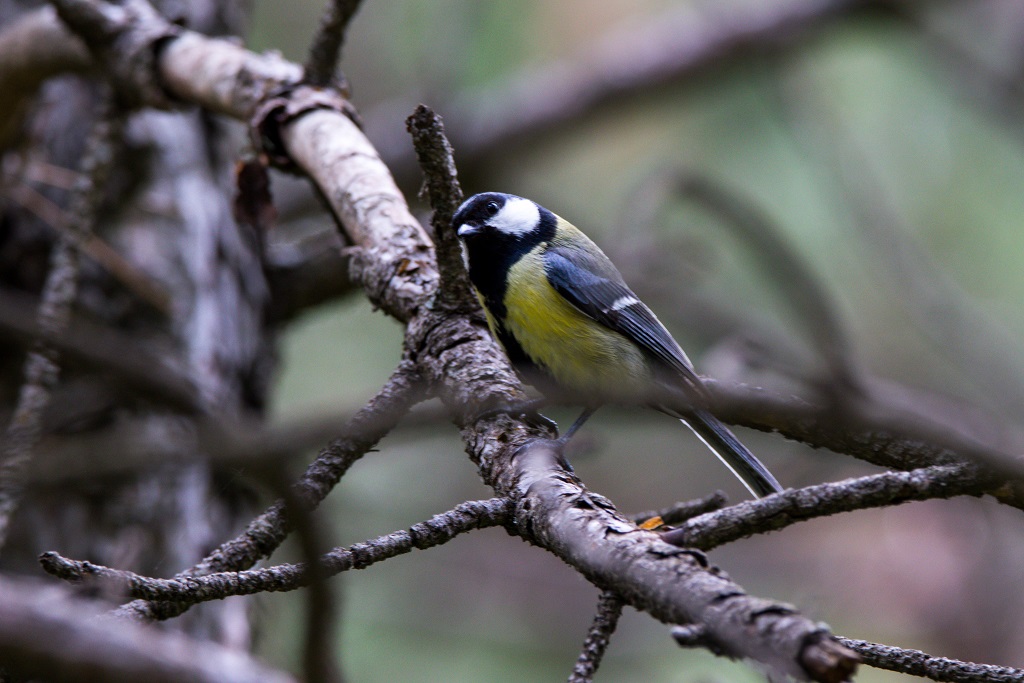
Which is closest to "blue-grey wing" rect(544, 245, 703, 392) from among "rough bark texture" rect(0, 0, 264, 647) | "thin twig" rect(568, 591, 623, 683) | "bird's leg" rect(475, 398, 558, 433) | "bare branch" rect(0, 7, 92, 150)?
"bird's leg" rect(475, 398, 558, 433)

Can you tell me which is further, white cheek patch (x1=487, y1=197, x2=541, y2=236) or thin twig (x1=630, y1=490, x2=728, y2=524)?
white cheek patch (x1=487, y1=197, x2=541, y2=236)

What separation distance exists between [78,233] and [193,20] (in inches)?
53.5

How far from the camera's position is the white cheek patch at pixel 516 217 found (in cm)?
280

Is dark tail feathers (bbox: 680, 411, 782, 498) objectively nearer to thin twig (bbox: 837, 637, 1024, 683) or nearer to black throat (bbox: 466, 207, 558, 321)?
black throat (bbox: 466, 207, 558, 321)

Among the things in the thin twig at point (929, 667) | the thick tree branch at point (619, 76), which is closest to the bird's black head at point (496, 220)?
the thick tree branch at point (619, 76)

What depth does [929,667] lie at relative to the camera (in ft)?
4.10

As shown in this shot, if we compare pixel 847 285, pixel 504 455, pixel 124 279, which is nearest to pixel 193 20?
pixel 124 279

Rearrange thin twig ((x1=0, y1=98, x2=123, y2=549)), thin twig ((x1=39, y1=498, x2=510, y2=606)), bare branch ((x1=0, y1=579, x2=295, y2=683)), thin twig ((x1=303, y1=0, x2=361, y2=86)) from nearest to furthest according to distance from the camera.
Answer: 1. bare branch ((x1=0, y1=579, x2=295, y2=683))
2. thin twig ((x1=39, y1=498, x2=510, y2=606))
3. thin twig ((x1=0, y1=98, x2=123, y2=549))
4. thin twig ((x1=303, y1=0, x2=361, y2=86))

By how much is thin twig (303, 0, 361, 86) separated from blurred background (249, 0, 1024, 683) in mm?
1065

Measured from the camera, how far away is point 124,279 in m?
2.82

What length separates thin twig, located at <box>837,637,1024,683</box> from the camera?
1.24 m

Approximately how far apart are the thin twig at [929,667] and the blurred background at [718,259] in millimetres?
1529

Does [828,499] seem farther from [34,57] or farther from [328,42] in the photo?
[34,57]

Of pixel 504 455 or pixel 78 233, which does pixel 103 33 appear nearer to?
pixel 78 233
